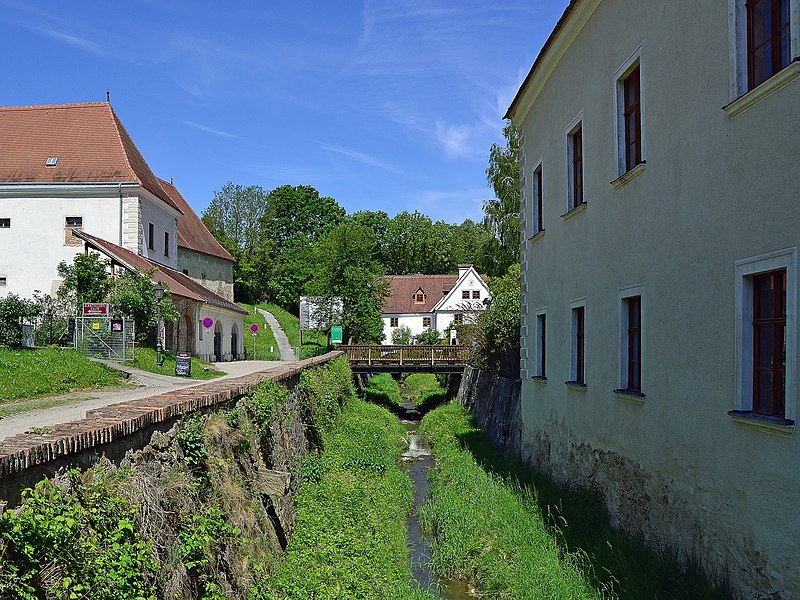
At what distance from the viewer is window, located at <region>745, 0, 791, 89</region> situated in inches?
260

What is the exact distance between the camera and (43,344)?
28.3 metres

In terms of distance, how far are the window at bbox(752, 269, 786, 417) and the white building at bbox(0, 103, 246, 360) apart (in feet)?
92.5

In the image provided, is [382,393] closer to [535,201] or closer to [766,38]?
[535,201]

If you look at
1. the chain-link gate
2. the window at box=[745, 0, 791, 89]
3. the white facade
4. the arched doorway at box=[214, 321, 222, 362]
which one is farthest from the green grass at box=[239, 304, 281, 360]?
the window at box=[745, 0, 791, 89]

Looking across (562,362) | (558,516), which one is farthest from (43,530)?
(562,362)

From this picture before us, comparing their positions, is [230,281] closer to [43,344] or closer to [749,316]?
[43,344]

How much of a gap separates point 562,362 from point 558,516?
308cm

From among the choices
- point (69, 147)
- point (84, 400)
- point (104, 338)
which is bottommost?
point (84, 400)

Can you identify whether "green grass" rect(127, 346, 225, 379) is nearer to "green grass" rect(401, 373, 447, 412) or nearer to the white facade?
the white facade

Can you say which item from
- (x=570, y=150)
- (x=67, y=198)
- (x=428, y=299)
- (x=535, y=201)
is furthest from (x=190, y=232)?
(x=570, y=150)

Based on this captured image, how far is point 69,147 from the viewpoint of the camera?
121ft

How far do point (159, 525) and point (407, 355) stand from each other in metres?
27.9

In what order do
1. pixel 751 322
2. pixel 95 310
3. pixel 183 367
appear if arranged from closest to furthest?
pixel 751 322 < pixel 183 367 < pixel 95 310

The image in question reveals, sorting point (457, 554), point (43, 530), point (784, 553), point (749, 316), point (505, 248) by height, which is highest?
point (505, 248)
